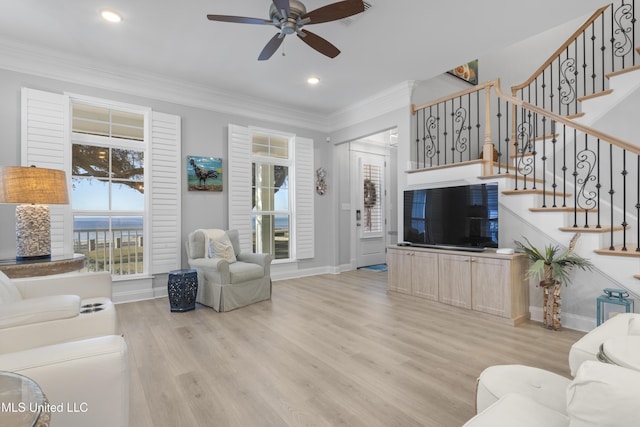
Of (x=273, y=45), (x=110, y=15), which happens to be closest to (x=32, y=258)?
(x=110, y=15)

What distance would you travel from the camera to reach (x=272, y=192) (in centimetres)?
552

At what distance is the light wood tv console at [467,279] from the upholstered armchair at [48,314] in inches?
133

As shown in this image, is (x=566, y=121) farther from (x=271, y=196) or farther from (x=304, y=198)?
(x=271, y=196)

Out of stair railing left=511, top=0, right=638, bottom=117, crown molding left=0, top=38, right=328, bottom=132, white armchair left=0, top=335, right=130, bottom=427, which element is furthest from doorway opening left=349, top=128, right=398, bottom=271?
white armchair left=0, top=335, right=130, bottom=427

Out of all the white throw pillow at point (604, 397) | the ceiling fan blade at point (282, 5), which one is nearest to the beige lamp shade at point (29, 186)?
the ceiling fan blade at point (282, 5)

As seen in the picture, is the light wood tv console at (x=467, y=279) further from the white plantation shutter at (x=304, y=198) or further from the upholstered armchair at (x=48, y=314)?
the upholstered armchair at (x=48, y=314)

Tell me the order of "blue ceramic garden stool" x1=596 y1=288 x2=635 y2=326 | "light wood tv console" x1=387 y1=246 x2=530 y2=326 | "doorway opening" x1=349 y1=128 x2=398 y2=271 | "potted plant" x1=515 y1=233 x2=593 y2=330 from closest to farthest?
1. "blue ceramic garden stool" x1=596 y1=288 x2=635 y2=326
2. "potted plant" x1=515 y1=233 x2=593 y2=330
3. "light wood tv console" x1=387 y1=246 x2=530 y2=326
4. "doorway opening" x1=349 y1=128 x2=398 y2=271

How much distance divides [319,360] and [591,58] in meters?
5.69

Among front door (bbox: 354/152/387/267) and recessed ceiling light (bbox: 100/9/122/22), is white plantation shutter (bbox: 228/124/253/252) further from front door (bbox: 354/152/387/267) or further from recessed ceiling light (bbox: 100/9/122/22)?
front door (bbox: 354/152/387/267)

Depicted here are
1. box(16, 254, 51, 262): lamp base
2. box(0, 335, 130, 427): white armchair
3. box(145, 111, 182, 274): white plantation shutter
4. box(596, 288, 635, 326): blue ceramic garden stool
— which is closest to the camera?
box(0, 335, 130, 427): white armchair

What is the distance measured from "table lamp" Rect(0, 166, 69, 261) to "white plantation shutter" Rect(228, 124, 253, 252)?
223 centimetres

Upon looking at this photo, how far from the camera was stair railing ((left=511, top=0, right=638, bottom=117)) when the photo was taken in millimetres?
4148

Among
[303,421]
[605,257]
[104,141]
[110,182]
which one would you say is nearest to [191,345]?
[303,421]

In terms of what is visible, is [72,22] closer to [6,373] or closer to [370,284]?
[6,373]
